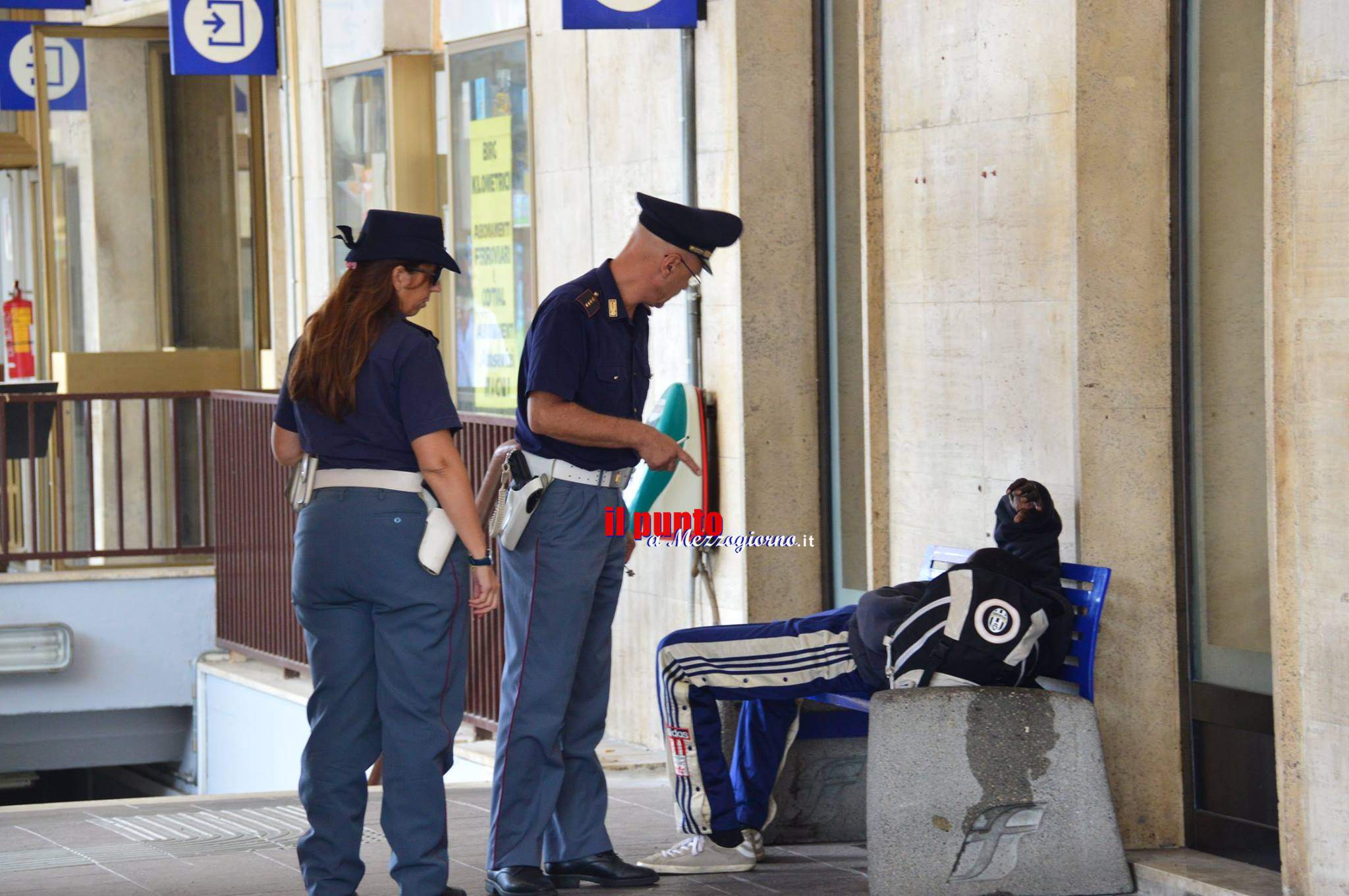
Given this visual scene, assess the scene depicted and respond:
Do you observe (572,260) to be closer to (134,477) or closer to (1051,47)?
(1051,47)

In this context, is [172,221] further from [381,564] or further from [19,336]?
[381,564]

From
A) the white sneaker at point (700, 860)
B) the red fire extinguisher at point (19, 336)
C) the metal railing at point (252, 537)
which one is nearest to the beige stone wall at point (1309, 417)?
the white sneaker at point (700, 860)

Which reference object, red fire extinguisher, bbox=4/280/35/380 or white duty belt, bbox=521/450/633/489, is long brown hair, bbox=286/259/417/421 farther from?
red fire extinguisher, bbox=4/280/35/380

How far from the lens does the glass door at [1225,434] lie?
5113mm

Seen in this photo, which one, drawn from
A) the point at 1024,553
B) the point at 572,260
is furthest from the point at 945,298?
the point at 572,260

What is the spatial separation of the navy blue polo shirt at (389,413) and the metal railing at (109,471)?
6376 millimetres

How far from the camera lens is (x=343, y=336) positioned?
4.58m

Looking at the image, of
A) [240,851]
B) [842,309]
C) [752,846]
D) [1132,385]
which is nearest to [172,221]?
[842,309]

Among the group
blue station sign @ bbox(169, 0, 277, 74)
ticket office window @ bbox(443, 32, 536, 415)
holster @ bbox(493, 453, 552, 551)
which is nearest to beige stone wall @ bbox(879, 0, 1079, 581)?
holster @ bbox(493, 453, 552, 551)

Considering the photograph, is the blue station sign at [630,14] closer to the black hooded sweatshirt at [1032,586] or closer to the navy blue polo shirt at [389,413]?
the navy blue polo shirt at [389,413]

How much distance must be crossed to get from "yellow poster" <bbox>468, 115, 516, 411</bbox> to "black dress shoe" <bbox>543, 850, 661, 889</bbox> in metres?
4.42

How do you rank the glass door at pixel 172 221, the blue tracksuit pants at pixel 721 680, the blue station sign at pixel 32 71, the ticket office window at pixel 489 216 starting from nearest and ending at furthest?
1. the blue tracksuit pants at pixel 721 680
2. the ticket office window at pixel 489 216
3. the glass door at pixel 172 221
4. the blue station sign at pixel 32 71

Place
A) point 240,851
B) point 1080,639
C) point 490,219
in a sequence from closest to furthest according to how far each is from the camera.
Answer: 1. point 1080,639
2. point 240,851
3. point 490,219

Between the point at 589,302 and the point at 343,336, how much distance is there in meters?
0.69
